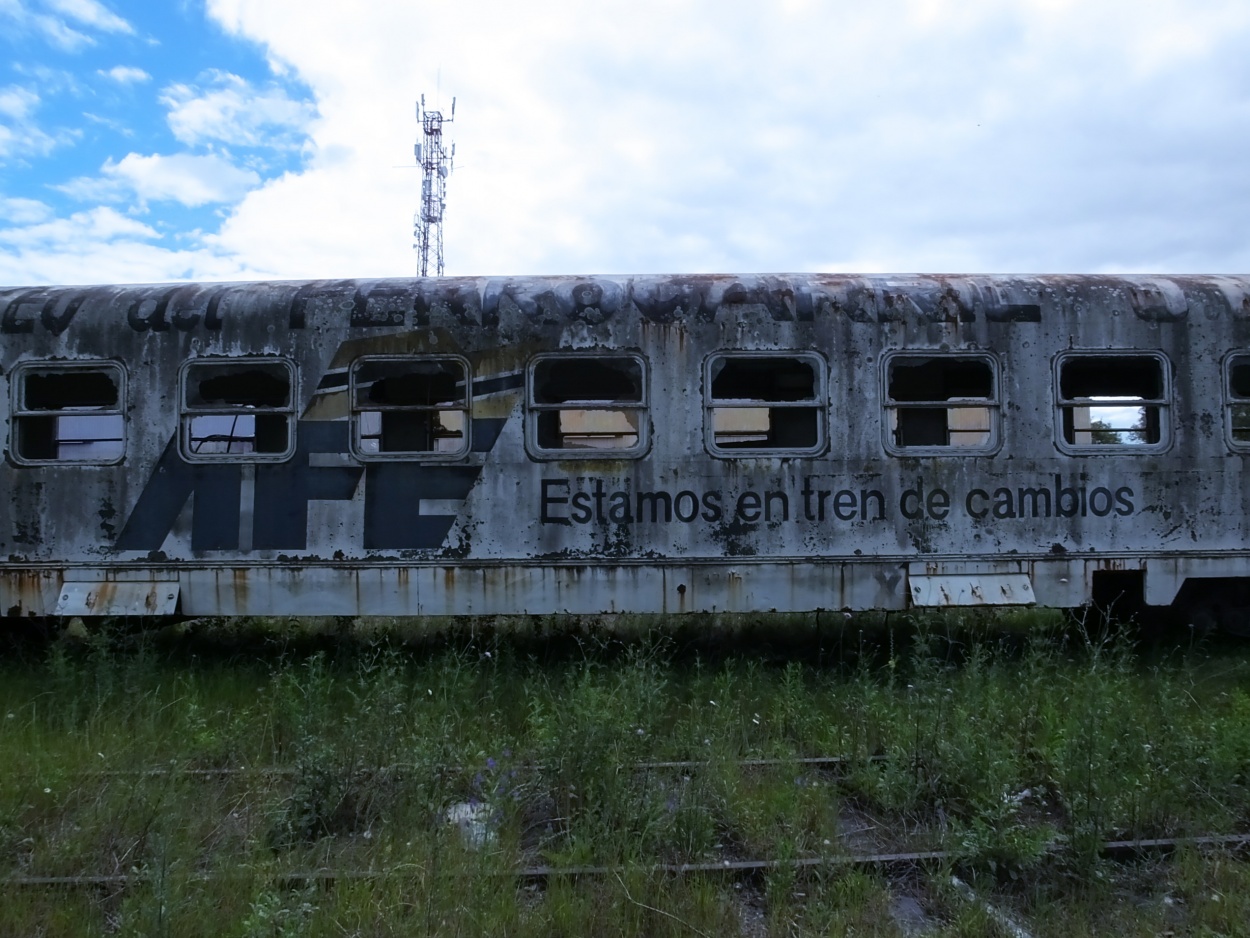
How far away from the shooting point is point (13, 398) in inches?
245

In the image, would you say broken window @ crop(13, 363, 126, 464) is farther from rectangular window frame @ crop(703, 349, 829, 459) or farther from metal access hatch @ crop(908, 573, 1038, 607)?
metal access hatch @ crop(908, 573, 1038, 607)

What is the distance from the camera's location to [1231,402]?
620 centimetres

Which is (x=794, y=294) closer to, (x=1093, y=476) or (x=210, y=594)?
(x=1093, y=476)

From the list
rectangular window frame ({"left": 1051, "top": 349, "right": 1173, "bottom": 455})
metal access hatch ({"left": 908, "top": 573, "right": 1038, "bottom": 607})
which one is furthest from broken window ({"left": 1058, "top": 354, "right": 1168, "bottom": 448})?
metal access hatch ({"left": 908, "top": 573, "right": 1038, "bottom": 607})

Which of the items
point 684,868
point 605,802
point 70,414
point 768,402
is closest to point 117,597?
point 70,414

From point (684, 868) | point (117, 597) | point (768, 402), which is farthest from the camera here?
point (768, 402)

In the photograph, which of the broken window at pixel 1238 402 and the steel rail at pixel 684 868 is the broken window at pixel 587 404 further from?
the broken window at pixel 1238 402

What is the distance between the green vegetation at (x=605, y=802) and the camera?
310cm

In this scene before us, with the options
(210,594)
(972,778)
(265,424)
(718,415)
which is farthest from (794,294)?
(210,594)

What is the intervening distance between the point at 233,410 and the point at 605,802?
4.16 meters

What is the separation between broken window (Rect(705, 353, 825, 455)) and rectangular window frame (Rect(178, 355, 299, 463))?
121 inches

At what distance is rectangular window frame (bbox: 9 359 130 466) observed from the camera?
615 centimetres

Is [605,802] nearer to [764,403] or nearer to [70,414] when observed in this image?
[764,403]

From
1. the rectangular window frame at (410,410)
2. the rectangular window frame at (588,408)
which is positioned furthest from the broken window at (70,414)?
the rectangular window frame at (588,408)
